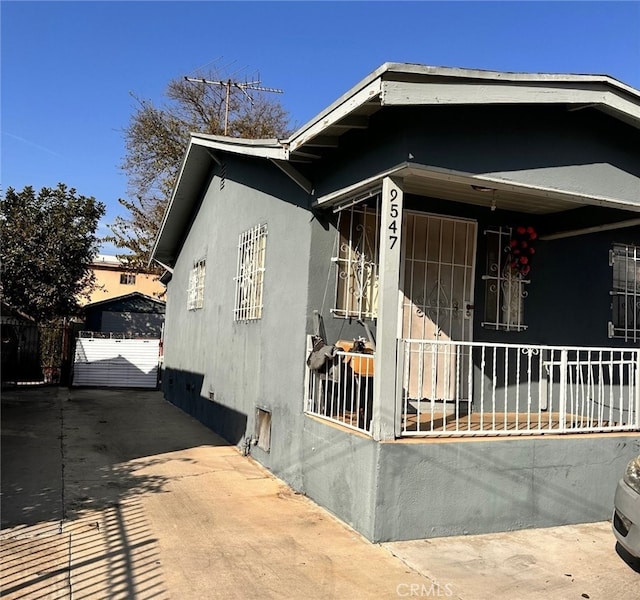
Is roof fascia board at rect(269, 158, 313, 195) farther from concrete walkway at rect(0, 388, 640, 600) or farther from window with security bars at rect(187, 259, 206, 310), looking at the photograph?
window with security bars at rect(187, 259, 206, 310)

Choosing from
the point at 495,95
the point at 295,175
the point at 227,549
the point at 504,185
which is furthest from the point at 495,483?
the point at 295,175

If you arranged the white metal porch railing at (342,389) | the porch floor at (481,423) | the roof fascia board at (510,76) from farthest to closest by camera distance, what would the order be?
the white metal porch railing at (342,389) → the porch floor at (481,423) → the roof fascia board at (510,76)

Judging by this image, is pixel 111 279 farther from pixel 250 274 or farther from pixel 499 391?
pixel 499 391

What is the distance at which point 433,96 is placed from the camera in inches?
189

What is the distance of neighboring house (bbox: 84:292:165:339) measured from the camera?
25750 mm

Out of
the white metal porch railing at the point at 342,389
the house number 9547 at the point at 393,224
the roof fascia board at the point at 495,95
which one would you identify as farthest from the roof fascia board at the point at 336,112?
the white metal porch railing at the point at 342,389

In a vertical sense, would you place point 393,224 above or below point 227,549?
Result: above

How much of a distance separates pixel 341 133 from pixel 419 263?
203 cm

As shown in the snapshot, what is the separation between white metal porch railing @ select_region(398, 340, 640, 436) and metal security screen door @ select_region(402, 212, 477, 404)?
2cm

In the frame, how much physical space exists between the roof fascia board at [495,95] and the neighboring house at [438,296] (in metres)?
0.02

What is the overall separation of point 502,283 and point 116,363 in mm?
13773

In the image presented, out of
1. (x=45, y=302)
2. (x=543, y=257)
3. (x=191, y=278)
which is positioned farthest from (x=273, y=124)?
(x=543, y=257)

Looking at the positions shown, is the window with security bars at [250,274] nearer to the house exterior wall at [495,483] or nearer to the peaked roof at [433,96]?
the peaked roof at [433,96]

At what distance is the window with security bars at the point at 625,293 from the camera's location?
336 inches
